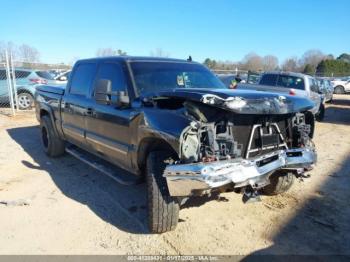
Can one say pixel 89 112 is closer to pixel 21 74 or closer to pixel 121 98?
pixel 121 98

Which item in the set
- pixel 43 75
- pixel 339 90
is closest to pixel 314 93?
pixel 43 75

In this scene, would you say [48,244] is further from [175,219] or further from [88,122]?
[88,122]

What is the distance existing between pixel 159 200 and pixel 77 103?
2711mm

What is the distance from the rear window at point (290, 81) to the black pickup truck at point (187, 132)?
7895 millimetres

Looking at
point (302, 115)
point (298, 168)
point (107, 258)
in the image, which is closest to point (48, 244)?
point (107, 258)

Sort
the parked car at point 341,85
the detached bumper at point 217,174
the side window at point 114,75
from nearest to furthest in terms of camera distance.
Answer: the detached bumper at point 217,174 < the side window at point 114,75 < the parked car at point 341,85

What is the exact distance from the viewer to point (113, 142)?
4746mm

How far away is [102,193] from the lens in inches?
203

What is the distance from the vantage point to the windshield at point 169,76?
4539 mm

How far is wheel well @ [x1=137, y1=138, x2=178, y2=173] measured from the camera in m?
3.95

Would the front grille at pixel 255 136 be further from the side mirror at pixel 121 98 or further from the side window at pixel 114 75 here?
the side window at pixel 114 75

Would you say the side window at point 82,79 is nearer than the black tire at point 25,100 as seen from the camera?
Yes

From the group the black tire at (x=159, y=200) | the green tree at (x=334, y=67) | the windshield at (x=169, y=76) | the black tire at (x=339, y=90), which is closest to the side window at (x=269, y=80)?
the windshield at (x=169, y=76)

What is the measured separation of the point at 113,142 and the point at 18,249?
1701 millimetres
